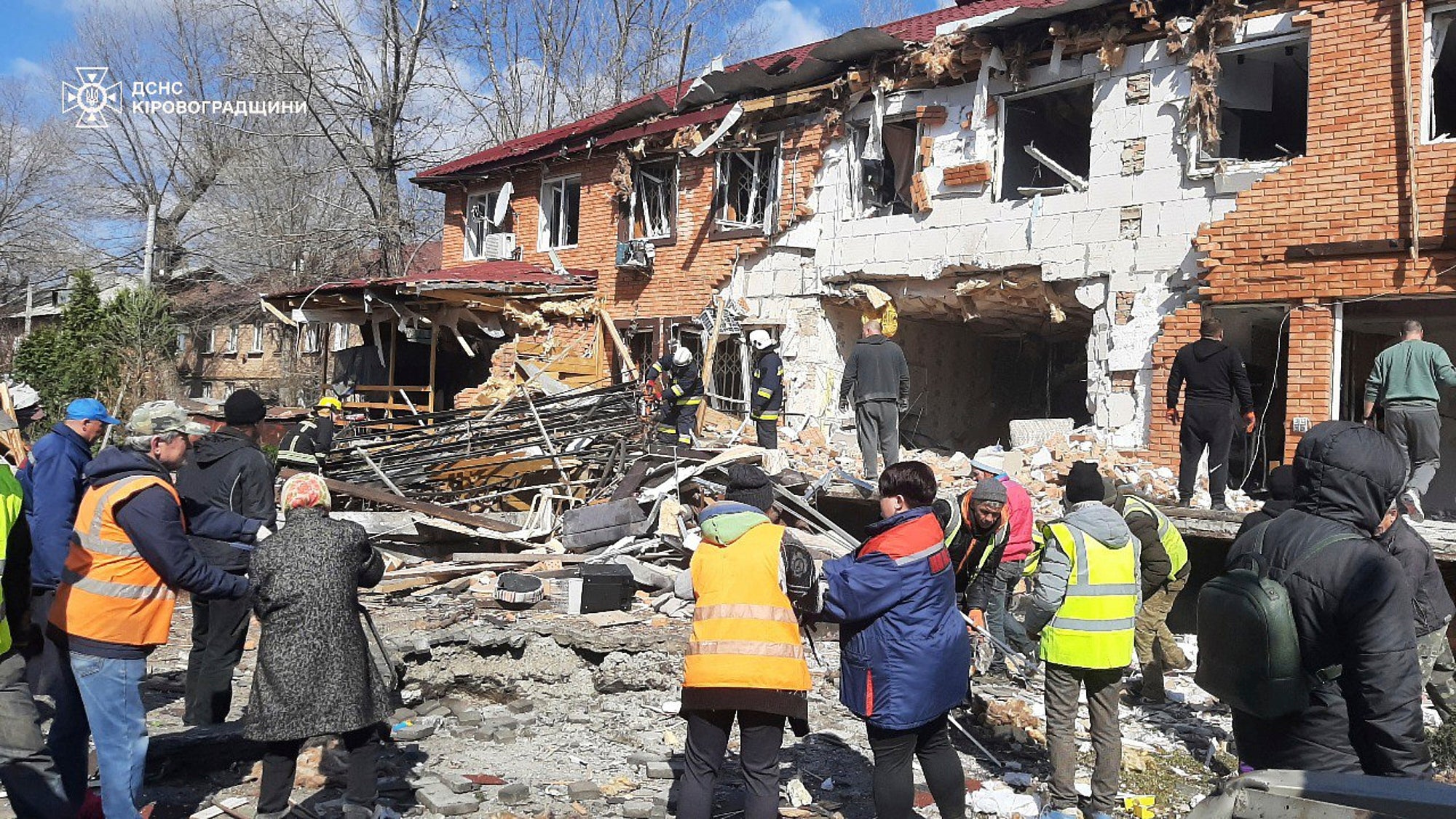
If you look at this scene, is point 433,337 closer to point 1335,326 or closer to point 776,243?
point 776,243

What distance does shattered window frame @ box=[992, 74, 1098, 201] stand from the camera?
488 inches

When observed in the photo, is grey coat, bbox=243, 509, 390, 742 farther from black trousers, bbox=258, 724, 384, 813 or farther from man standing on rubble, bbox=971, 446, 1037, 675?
man standing on rubble, bbox=971, 446, 1037, 675

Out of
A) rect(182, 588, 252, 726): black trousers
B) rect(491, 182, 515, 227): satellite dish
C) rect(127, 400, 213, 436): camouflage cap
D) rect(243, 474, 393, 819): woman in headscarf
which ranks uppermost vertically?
rect(491, 182, 515, 227): satellite dish

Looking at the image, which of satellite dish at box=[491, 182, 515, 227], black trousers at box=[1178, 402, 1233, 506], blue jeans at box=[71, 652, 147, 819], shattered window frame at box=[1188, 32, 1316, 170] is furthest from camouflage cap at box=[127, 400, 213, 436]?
satellite dish at box=[491, 182, 515, 227]

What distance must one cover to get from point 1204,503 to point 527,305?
11.4 m

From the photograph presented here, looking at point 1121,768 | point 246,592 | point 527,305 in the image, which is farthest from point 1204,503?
point 527,305

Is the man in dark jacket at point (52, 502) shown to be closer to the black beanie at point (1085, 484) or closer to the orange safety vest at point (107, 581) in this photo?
the orange safety vest at point (107, 581)

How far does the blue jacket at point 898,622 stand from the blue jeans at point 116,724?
2.71 metres

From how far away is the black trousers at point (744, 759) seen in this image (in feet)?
12.8

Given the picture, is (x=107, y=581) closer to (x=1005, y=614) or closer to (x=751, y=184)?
(x=1005, y=614)

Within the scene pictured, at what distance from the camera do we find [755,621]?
387 cm

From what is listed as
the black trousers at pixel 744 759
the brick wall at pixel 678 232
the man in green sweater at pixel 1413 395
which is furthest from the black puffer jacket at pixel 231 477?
the brick wall at pixel 678 232

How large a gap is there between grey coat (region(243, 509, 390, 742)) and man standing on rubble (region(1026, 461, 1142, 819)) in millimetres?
2935

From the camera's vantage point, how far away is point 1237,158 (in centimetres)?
1141
